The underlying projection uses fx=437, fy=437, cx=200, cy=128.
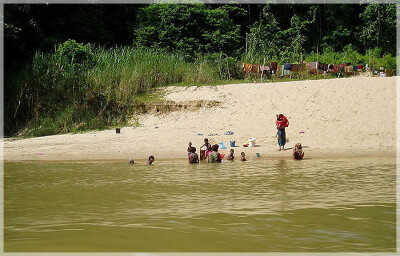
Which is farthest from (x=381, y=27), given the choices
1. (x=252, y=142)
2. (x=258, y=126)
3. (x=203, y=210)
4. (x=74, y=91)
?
(x=203, y=210)

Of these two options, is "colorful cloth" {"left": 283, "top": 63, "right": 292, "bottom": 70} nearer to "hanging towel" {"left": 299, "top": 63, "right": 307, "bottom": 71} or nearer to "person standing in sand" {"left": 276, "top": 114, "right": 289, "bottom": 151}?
"hanging towel" {"left": 299, "top": 63, "right": 307, "bottom": 71}

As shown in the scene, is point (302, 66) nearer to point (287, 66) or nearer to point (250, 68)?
point (287, 66)

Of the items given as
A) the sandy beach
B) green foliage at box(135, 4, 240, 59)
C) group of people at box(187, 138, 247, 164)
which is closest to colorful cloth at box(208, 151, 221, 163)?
group of people at box(187, 138, 247, 164)

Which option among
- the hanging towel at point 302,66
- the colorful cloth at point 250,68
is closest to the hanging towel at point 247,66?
the colorful cloth at point 250,68

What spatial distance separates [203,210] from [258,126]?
10.9m

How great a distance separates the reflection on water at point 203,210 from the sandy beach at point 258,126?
3.56m

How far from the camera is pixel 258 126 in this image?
16.3 meters

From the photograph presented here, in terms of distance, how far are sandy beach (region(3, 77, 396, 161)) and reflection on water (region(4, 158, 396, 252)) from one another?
11.7ft

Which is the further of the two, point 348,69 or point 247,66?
point 348,69

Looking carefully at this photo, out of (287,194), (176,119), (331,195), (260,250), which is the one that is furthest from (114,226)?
(176,119)

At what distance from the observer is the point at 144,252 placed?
3.96 meters

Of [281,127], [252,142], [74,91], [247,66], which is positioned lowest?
[252,142]

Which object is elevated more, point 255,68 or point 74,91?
point 255,68

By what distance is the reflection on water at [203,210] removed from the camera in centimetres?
425
